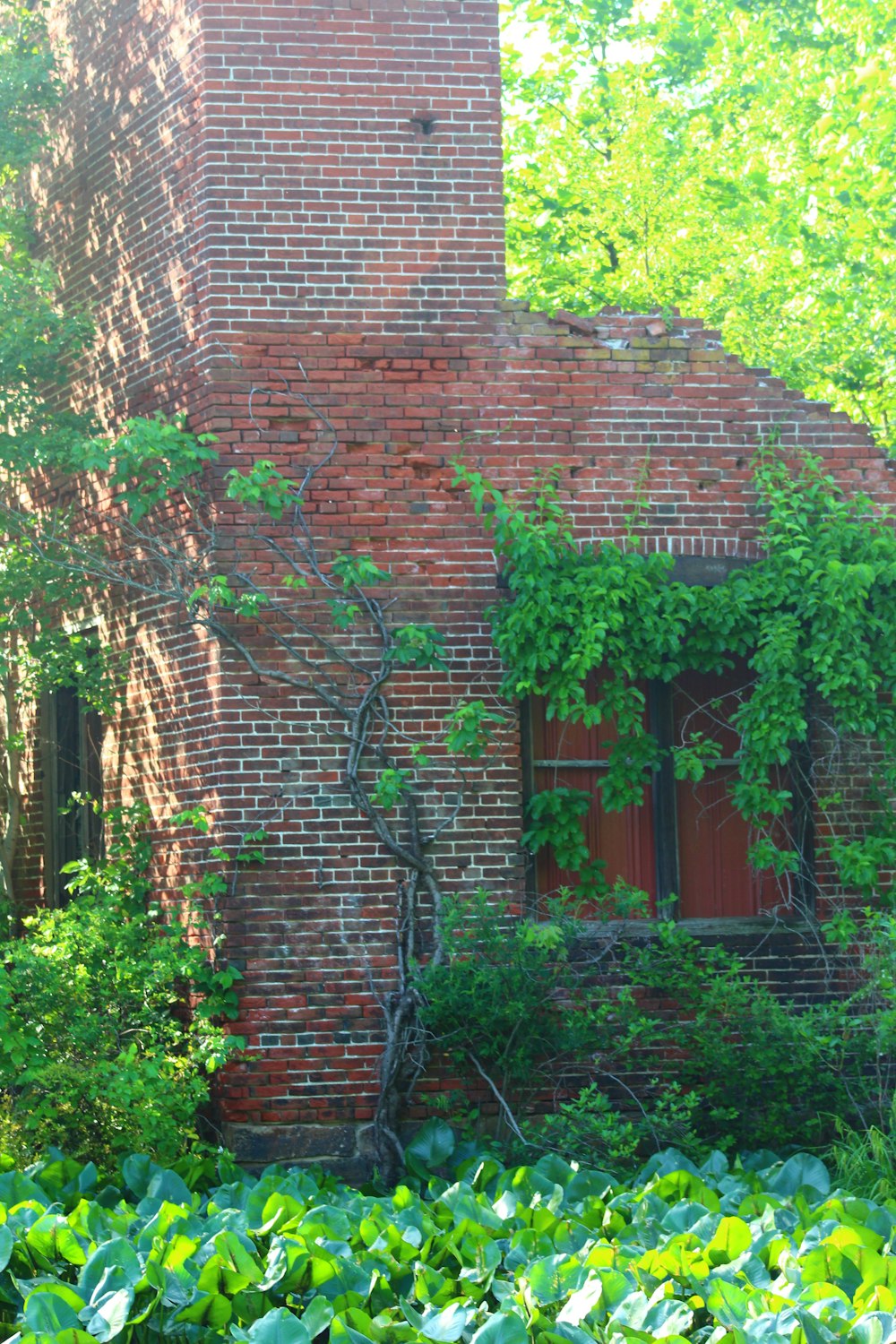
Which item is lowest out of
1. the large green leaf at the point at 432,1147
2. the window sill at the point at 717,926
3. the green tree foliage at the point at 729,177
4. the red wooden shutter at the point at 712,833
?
the large green leaf at the point at 432,1147

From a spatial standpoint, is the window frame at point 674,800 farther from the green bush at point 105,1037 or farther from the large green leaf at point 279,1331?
the large green leaf at point 279,1331

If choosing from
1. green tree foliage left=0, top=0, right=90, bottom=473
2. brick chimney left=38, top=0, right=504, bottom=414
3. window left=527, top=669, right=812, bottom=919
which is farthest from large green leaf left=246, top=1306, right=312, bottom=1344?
green tree foliage left=0, top=0, right=90, bottom=473

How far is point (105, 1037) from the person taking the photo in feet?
26.8

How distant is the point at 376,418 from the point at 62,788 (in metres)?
4.05

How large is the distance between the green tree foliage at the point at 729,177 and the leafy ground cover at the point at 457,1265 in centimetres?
1062

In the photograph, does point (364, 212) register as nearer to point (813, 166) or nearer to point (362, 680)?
point (362, 680)

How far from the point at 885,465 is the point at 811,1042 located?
3.77 meters

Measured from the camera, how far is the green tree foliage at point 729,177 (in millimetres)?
16359

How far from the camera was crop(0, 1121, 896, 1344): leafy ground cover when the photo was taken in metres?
5.01

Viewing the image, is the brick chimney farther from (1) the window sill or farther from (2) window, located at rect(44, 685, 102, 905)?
(1) the window sill

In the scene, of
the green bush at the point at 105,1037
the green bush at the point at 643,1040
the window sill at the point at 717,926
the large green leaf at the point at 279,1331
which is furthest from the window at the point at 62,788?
the large green leaf at the point at 279,1331

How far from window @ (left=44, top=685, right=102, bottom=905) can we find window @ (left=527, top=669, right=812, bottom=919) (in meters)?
3.71

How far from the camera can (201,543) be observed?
9164 millimetres

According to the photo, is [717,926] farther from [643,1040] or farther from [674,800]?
[643,1040]
